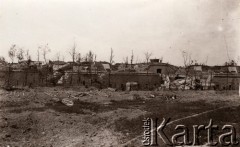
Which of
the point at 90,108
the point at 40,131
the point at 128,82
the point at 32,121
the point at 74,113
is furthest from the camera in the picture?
the point at 128,82

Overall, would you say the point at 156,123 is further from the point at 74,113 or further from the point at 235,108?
the point at 235,108

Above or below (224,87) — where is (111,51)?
above

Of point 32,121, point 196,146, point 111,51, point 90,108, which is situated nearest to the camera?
point 196,146

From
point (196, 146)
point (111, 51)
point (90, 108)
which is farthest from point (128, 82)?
point (196, 146)

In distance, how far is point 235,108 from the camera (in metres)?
18.4

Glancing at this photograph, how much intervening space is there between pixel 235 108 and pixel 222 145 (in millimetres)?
8410

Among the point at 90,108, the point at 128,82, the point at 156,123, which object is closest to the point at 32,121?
the point at 90,108

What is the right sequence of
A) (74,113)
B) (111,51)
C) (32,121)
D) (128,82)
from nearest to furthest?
(32,121) → (74,113) → (128,82) → (111,51)

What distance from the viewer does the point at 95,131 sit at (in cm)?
1384

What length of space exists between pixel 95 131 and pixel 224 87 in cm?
3099

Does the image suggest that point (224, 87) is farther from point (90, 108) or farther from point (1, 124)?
point (1, 124)

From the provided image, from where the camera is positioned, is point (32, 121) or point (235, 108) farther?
point (235, 108)

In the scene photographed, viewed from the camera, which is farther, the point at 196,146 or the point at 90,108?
the point at 90,108

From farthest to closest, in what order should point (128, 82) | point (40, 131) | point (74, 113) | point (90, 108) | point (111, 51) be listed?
point (111, 51) → point (128, 82) → point (90, 108) → point (74, 113) → point (40, 131)
